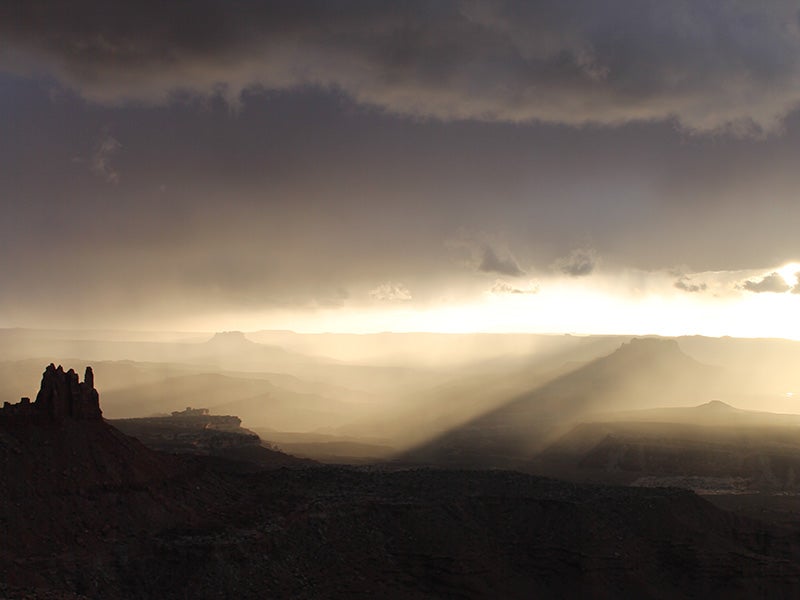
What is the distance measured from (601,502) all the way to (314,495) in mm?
25485

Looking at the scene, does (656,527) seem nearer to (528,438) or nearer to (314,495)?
(314,495)

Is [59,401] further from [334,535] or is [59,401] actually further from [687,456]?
[687,456]

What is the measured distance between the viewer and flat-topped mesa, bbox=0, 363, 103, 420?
2281 inches

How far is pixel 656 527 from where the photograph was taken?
63188mm

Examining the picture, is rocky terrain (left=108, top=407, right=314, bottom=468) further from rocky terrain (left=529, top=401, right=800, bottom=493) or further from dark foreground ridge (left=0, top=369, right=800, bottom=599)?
rocky terrain (left=529, top=401, right=800, bottom=493)

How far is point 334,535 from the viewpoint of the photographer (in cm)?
5803

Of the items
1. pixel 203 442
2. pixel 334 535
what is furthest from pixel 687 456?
pixel 334 535

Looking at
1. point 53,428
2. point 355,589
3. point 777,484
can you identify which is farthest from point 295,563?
point 777,484

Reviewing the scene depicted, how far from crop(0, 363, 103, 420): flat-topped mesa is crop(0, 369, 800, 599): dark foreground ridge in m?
0.86

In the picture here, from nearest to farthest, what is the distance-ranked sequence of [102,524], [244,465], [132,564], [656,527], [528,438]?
[132,564] → [102,524] → [656,527] → [244,465] → [528,438]

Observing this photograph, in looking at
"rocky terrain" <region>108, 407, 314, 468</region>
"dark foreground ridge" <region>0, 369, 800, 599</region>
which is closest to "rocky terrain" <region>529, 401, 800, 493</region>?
"rocky terrain" <region>108, 407, 314, 468</region>

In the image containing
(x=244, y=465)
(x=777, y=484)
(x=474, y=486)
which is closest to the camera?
(x=474, y=486)

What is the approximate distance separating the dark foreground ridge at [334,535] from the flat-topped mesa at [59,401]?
857 millimetres

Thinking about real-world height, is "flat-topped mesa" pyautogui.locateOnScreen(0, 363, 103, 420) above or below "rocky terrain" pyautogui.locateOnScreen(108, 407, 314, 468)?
above
